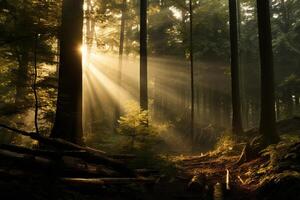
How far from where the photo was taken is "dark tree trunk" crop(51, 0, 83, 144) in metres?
12.2

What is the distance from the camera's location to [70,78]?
41.5ft

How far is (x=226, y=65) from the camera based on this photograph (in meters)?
40.5

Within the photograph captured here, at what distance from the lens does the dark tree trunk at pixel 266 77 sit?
1445 centimetres

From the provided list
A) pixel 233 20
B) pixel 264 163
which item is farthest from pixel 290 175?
pixel 233 20

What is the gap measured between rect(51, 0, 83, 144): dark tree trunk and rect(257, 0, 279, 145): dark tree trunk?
285 inches

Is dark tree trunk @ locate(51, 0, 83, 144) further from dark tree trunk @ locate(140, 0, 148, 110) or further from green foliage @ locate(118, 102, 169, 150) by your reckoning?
dark tree trunk @ locate(140, 0, 148, 110)

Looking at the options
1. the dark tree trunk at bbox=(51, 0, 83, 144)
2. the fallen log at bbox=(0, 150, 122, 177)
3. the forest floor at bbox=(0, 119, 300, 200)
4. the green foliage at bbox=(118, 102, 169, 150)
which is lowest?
the forest floor at bbox=(0, 119, 300, 200)

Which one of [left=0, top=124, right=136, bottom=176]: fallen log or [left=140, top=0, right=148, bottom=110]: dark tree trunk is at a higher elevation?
[left=140, top=0, right=148, bottom=110]: dark tree trunk

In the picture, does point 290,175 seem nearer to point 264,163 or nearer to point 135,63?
point 264,163

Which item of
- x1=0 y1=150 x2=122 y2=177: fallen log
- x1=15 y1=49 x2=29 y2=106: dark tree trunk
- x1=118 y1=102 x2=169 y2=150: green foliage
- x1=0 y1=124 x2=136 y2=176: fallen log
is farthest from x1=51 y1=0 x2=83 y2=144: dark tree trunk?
x1=0 y1=150 x2=122 y2=177: fallen log

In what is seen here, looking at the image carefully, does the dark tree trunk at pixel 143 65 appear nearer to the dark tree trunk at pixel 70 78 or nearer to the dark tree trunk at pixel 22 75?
the dark tree trunk at pixel 22 75

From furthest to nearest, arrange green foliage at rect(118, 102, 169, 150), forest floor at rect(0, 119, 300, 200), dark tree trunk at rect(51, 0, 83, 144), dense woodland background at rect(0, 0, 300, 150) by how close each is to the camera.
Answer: dense woodland background at rect(0, 0, 300, 150)
green foliage at rect(118, 102, 169, 150)
dark tree trunk at rect(51, 0, 83, 144)
forest floor at rect(0, 119, 300, 200)

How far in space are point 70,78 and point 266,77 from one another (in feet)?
25.5

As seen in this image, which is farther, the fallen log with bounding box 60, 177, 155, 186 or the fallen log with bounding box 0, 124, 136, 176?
the fallen log with bounding box 0, 124, 136, 176
